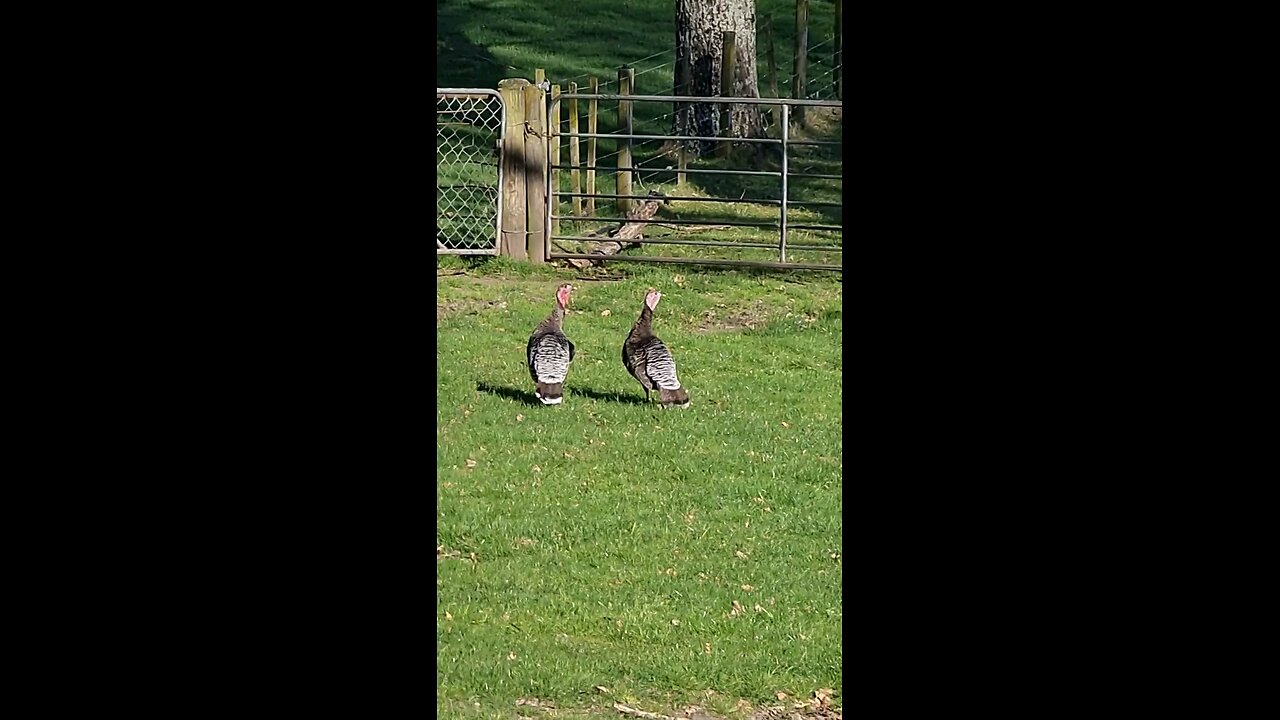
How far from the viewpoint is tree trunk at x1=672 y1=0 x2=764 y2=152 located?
16031mm

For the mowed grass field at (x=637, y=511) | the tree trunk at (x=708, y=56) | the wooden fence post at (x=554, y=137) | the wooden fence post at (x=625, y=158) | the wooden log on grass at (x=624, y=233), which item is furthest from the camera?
the tree trunk at (x=708, y=56)

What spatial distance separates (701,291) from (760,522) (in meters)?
5.11

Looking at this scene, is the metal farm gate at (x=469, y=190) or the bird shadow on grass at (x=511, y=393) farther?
the metal farm gate at (x=469, y=190)

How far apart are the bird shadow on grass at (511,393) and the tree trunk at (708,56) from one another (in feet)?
23.8

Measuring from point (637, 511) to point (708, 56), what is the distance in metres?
9.80

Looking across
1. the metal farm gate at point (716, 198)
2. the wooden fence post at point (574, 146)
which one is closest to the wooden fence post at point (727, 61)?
the metal farm gate at point (716, 198)

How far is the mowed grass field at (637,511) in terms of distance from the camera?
5.16 metres

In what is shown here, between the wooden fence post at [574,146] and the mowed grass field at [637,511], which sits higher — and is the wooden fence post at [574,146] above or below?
above

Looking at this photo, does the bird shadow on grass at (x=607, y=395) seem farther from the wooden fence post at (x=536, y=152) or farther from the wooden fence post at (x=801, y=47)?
the wooden fence post at (x=801, y=47)

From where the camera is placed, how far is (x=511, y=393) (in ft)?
30.1

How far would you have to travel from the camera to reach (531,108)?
40.4 ft
